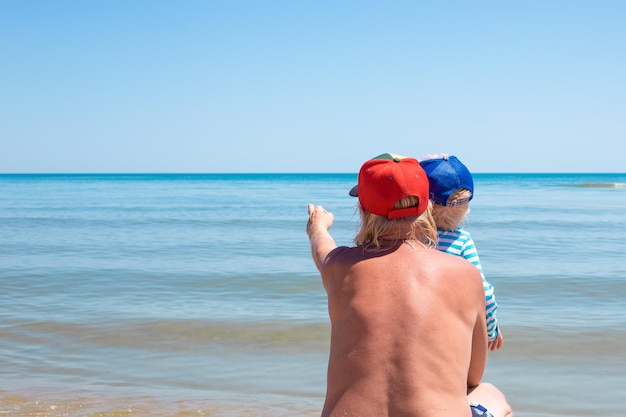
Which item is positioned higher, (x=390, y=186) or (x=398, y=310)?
(x=390, y=186)

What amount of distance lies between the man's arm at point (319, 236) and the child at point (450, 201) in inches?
18.2

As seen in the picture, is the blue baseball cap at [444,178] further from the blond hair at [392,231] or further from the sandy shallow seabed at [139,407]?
the sandy shallow seabed at [139,407]

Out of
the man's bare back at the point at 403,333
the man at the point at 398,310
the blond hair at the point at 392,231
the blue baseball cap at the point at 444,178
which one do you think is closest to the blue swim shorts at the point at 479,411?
the man at the point at 398,310

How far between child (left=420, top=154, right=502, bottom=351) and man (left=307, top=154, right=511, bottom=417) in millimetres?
477

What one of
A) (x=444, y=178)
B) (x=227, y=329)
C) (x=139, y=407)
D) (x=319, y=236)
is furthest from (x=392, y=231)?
(x=227, y=329)


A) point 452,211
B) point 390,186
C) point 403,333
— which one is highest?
point 390,186

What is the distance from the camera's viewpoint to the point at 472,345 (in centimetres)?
242

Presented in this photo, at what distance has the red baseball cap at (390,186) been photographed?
222cm

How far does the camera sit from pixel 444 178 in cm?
284

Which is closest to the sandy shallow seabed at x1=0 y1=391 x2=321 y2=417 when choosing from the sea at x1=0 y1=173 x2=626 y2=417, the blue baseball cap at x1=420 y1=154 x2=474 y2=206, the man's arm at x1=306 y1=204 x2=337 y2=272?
the sea at x1=0 y1=173 x2=626 y2=417

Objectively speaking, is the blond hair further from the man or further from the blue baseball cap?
the blue baseball cap

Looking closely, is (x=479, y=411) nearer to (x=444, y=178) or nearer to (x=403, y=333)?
(x=403, y=333)

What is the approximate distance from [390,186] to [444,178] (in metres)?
0.70

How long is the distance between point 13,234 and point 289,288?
959cm
